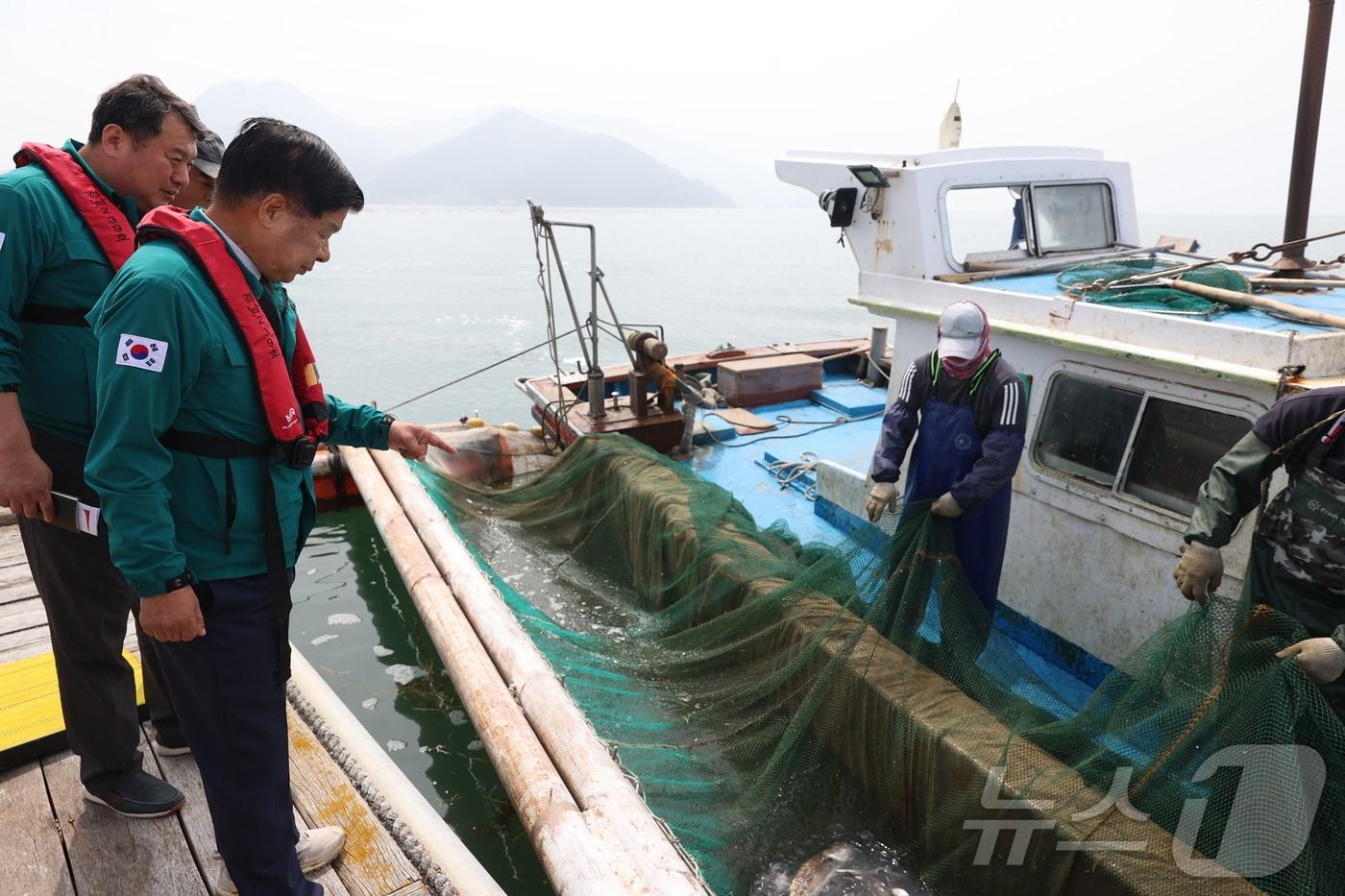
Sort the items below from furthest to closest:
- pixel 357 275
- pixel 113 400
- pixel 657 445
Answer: pixel 357 275 → pixel 657 445 → pixel 113 400

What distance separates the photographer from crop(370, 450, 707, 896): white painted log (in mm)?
2504

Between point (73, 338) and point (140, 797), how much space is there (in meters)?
1.47

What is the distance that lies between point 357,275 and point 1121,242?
42604 mm

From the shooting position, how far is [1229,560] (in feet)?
11.8

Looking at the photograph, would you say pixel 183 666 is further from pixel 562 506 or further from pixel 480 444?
pixel 480 444

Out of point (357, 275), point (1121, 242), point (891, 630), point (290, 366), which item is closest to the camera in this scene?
point (290, 366)

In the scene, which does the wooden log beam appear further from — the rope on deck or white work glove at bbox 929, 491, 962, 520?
the rope on deck

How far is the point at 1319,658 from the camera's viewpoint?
241 centimetres

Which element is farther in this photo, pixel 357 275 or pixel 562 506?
pixel 357 275

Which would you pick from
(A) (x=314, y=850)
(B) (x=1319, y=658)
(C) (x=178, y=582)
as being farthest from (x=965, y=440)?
(C) (x=178, y=582)

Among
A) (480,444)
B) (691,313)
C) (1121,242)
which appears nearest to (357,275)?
(691,313)

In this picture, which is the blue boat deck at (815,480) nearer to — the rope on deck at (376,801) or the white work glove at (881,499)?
the white work glove at (881,499)

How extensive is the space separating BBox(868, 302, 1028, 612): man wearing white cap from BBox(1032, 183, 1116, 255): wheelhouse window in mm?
2442

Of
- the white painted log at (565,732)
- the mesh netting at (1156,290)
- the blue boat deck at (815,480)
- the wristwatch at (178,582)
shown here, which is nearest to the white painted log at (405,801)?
the white painted log at (565,732)
